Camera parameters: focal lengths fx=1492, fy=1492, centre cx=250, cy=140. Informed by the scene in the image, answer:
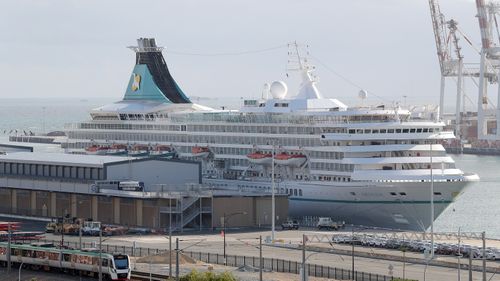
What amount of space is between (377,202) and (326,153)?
453 centimetres

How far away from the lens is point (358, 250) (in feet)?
215

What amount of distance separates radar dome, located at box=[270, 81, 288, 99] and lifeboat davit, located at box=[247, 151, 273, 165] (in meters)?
6.86

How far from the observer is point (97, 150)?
323 ft

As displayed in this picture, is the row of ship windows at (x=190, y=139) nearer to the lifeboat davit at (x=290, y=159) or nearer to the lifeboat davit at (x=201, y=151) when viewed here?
the lifeboat davit at (x=201, y=151)

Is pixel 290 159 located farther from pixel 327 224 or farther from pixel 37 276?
pixel 37 276

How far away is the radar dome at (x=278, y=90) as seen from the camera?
90812mm

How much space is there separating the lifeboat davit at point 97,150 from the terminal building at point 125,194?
8.81 meters

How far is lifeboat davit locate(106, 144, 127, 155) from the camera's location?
313 feet

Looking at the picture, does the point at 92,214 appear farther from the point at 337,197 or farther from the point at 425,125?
the point at 425,125

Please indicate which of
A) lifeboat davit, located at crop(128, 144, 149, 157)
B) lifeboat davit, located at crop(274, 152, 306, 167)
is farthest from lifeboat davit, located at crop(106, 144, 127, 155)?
lifeboat davit, located at crop(274, 152, 306, 167)

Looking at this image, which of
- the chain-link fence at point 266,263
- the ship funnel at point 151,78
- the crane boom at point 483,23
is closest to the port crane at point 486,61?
the crane boom at point 483,23

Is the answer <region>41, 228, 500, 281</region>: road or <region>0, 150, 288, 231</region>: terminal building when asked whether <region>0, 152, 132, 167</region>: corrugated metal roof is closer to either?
<region>0, 150, 288, 231</region>: terminal building

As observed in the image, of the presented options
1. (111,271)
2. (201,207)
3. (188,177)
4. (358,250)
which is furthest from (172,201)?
(111,271)

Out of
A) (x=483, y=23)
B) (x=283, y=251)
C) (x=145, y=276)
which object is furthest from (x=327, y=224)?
(x=483, y=23)
